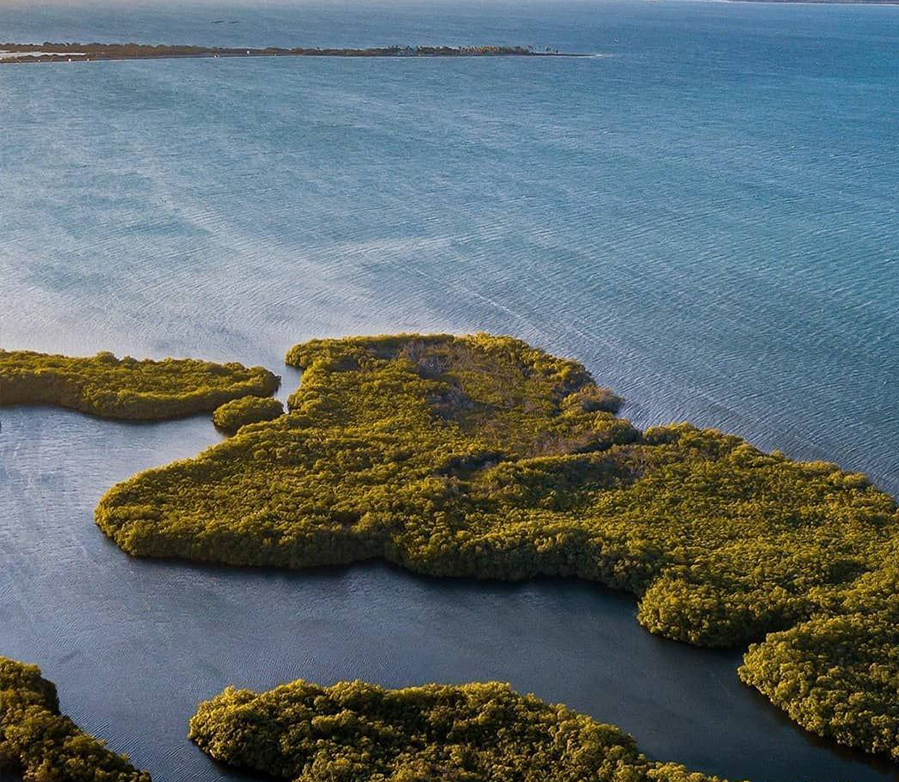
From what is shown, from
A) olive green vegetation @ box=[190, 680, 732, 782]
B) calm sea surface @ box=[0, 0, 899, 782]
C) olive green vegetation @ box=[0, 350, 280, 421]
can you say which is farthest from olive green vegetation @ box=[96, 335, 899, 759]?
olive green vegetation @ box=[190, 680, 732, 782]

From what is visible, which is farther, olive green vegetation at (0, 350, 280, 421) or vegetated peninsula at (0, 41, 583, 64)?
vegetated peninsula at (0, 41, 583, 64)

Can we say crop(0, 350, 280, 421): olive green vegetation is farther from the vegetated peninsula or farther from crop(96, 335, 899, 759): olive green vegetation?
the vegetated peninsula

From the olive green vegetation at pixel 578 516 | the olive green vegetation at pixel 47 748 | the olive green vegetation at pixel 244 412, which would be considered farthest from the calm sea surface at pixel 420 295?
the olive green vegetation at pixel 47 748

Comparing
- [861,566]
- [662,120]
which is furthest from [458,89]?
[861,566]

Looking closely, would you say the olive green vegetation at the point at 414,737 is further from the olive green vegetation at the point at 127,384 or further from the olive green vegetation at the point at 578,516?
the olive green vegetation at the point at 127,384

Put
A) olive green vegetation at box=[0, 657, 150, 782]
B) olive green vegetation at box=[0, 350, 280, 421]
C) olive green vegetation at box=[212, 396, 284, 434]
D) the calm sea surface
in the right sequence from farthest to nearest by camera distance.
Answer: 1. olive green vegetation at box=[0, 350, 280, 421]
2. olive green vegetation at box=[212, 396, 284, 434]
3. the calm sea surface
4. olive green vegetation at box=[0, 657, 150, 782]
